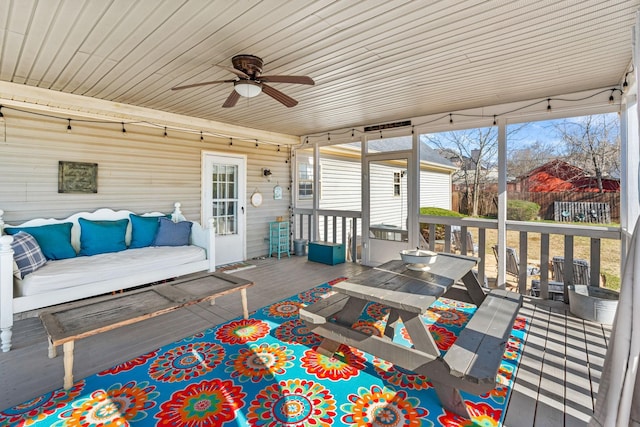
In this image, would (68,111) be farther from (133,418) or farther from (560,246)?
(560,246)

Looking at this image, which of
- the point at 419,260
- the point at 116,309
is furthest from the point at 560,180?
the point at 116,309

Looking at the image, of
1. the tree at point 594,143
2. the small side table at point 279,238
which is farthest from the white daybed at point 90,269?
the tree at point 594,143

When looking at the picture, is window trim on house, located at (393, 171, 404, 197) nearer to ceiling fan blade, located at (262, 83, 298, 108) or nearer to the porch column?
the porch column

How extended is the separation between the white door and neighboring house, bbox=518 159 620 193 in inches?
192

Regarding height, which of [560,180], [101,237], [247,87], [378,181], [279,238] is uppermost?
[247,87]

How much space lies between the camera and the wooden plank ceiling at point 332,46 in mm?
2180

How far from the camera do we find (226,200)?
20.0 feet

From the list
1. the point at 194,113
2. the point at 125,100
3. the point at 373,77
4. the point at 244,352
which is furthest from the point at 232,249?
the point at 373,77

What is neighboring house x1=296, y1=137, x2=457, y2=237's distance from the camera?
5.16 metres

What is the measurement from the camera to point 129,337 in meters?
3.08

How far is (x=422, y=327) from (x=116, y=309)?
8.43 ft

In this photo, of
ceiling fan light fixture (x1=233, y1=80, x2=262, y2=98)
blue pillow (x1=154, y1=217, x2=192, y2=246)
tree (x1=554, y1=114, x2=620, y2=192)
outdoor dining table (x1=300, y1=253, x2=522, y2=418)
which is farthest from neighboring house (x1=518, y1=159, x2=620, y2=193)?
blue pillow (x1=154, y1=217, x2=192, y2=246)

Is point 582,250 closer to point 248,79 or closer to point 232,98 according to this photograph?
point 248,79

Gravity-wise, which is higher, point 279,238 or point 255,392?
point 279,238
